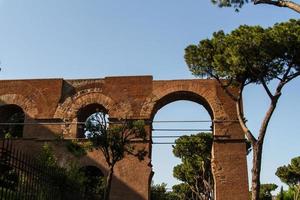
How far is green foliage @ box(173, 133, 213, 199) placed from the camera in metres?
30.7

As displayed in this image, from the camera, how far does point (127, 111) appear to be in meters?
20.0

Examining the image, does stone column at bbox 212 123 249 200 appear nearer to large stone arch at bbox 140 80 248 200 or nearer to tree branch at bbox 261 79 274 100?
large stone arch at bbox 140 80 248 200

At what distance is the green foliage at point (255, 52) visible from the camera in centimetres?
1475

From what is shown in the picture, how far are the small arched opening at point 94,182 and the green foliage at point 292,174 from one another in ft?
56.9

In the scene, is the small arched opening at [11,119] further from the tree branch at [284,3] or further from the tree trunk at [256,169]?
the tree branch at [284,3]

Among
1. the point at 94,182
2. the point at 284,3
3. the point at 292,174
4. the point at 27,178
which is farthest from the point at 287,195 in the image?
the point at 27,178

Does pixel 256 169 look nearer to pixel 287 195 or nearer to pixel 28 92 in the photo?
pixel 28 92

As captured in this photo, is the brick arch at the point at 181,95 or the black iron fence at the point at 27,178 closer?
the black iron fence at the point at 27,178

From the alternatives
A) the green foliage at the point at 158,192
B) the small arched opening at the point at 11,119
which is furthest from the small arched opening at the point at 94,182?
the green foliage at the point at 158,192

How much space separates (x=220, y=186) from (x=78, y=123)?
6.61m

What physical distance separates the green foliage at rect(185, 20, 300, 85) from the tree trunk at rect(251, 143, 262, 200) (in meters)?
2.59

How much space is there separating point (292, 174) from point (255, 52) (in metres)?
20.6

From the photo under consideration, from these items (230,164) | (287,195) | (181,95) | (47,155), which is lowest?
(287,195)

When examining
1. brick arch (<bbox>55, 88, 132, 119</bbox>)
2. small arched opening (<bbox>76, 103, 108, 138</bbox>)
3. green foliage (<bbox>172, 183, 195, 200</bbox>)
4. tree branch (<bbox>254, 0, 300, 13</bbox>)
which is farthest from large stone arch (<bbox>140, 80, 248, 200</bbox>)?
green foliage (<bbox>172, 183, 195, 200</bbox>)
